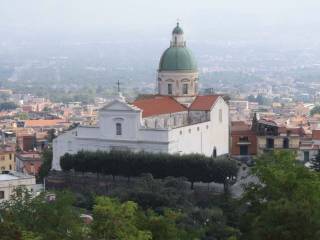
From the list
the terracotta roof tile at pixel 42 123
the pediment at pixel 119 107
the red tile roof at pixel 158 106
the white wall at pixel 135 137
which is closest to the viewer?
the white wall at pixel 135 137

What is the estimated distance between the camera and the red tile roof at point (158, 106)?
148 ft

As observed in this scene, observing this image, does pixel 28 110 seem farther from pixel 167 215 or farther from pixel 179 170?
pixel 167 215

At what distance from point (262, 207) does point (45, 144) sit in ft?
125

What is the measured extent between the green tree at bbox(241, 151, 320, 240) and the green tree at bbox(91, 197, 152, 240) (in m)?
2.61

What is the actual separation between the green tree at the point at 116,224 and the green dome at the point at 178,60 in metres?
27.5

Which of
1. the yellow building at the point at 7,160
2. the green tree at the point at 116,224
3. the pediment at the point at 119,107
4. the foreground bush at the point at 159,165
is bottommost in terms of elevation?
the green tree at the point at 116,224

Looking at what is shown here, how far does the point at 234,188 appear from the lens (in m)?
38.5

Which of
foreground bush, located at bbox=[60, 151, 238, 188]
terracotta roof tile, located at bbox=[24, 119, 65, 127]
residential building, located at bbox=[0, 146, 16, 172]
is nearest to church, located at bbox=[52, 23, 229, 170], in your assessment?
foreground bush, located at bbox=[60, 151, 238, 188]

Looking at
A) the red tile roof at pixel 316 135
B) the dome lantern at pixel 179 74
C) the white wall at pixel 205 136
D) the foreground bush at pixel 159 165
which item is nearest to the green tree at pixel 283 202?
the foreground bush at pixel 159 165

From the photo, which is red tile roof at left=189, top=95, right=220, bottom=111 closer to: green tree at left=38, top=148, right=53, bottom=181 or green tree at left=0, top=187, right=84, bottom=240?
green tree at left=38, top=148, right=53, bottom=181

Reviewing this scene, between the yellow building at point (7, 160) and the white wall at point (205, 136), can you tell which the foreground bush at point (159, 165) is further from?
the yellow building at point (7, 160)

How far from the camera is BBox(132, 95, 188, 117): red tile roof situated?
45.1m

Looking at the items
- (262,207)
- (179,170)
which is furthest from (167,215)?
(179,170)

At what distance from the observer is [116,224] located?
20.1 m
